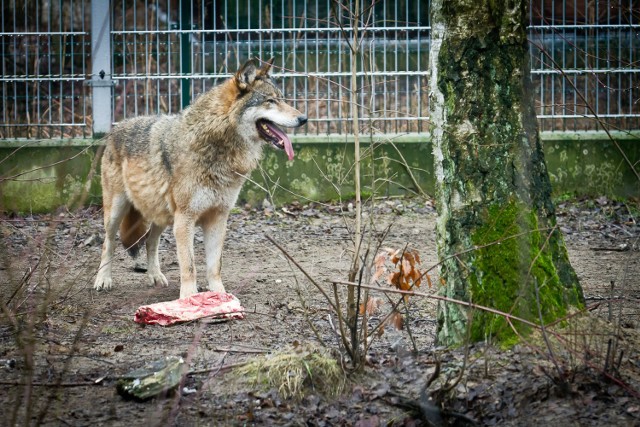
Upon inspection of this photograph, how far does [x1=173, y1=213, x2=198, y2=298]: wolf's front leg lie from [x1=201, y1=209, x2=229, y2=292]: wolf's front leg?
0.69 ft

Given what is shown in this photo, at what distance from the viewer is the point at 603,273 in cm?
718

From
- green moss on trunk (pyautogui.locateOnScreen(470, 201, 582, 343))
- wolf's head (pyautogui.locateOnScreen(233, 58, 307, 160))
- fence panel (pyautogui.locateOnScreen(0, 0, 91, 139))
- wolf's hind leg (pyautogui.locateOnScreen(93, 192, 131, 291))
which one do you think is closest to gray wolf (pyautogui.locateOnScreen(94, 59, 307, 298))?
wolf's head (pyautogui.locateOnScreen(233, 58, 307, 160))

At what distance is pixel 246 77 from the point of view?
21.8 ft

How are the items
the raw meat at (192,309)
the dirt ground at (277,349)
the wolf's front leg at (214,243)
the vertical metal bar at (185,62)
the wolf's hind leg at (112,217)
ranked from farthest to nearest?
the vertical metal bar at (185,62) < the wolf's hind leg at (112,217) < the wolf's front leg at (214,243) < the raw meat at (192,309) < the dirt ground at (277,349)

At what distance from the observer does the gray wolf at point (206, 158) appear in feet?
21.3

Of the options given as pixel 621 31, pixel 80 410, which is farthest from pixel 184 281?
pixel 621 31

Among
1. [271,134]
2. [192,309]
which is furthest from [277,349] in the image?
[271,134]

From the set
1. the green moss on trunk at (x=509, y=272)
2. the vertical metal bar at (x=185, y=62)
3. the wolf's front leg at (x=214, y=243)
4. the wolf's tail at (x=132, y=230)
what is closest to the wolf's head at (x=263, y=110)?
the wolf's front leg at (x=214, y=243)

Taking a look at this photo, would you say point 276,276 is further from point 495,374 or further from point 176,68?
point 176,68

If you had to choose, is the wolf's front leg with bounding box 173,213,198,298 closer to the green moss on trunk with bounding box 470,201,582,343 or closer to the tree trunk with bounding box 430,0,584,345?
the tree trunk with bounding box 430,0,584,345

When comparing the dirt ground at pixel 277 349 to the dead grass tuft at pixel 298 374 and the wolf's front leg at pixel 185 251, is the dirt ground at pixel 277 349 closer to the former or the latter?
the dead grass tuft at pixel 298 374

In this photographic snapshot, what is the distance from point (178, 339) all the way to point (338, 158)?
6.11 m

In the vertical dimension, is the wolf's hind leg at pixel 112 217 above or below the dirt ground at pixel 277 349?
above

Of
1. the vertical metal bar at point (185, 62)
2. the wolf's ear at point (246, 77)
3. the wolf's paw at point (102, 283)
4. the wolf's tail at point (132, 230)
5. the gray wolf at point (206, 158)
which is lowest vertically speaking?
the wolf's paw at point (102, 283)
